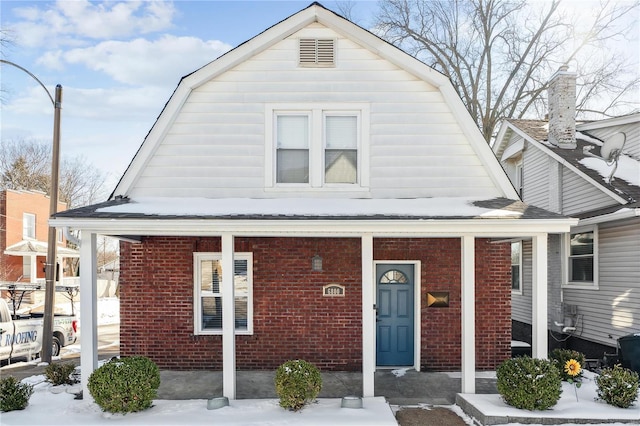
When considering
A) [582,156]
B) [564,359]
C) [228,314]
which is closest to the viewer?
[228,314]

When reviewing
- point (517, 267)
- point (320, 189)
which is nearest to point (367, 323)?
point (320, 189)

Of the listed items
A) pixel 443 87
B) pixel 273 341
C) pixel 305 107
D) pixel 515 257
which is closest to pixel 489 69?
pixel 515 257

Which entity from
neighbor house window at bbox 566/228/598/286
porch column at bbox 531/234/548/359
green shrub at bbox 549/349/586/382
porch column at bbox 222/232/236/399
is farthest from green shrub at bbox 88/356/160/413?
neighbor house window at bbox 566/228/598/286

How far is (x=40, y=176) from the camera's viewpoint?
3219 centimetres

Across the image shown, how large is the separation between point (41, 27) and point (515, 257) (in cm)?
1494

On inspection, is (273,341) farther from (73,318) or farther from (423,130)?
(73,318)

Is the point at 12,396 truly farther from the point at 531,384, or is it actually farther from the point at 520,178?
the point at 520,178

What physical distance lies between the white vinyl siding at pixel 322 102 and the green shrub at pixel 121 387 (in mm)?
3022

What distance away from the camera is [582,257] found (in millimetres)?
9695

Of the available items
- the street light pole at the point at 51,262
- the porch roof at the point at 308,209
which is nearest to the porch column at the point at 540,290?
the porch roof at the point at 308,209

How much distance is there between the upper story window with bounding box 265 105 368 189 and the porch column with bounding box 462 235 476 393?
219 centimetres

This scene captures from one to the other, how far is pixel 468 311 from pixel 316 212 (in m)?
2.82

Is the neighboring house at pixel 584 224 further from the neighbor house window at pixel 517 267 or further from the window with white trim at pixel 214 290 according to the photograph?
the window with white trim at pixel 214 290

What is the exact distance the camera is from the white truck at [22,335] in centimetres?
870
